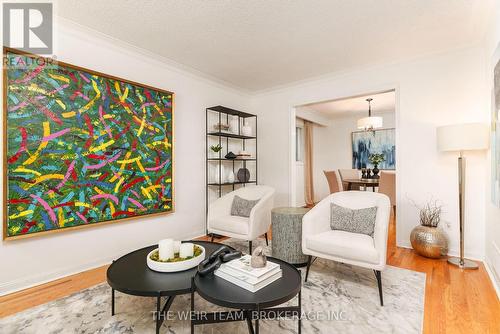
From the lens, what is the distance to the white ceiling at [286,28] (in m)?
2.22

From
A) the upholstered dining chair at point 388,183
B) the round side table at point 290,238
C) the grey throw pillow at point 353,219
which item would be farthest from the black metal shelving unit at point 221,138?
the upholstered dining chair at point 388,183

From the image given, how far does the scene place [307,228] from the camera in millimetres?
2346

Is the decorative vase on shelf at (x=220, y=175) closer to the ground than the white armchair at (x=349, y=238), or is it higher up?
higher up

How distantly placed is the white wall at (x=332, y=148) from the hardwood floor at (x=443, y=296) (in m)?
4.56

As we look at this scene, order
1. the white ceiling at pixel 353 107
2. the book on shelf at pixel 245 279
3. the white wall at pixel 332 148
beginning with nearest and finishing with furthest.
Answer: the book on shelf at pixel 245 279
the white ceiling at pixel 353 107
the white wall at pixel 332 148

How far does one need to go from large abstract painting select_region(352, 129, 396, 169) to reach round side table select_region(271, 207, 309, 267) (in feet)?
16.1

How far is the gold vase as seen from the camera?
2.79m

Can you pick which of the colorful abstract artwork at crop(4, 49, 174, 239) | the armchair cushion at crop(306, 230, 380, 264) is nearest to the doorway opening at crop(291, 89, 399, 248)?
the armchair cushion at crop(306, 230, 380, 264)

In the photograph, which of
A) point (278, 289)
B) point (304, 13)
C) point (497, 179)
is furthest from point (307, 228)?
point (304, 13)

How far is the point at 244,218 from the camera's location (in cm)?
307

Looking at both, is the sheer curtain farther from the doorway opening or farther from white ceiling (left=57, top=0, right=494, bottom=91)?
white ceiling (left=57, top=0, right=494, bottom=91)

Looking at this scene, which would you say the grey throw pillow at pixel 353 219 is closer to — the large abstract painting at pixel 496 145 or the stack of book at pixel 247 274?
the large abstract painting at pixel 496 145

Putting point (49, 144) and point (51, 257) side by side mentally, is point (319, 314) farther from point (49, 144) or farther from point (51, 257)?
point (49, 144)

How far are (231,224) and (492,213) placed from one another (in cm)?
258
